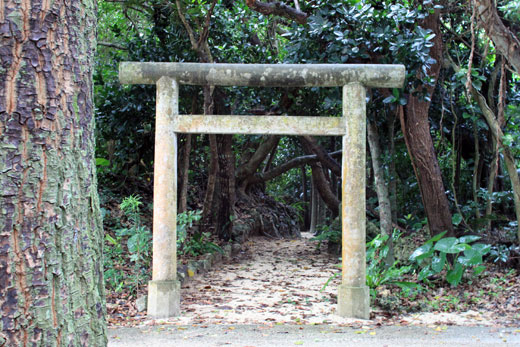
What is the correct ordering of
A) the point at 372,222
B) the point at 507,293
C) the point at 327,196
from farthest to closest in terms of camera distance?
the point at 327,196, the point at 372,222, the point at 507,293

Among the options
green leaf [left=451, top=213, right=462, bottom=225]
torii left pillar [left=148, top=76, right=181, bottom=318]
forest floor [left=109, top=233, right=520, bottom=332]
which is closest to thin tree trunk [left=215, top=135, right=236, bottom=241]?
forest floor [left=109, top=233, right=520, bottom=332]

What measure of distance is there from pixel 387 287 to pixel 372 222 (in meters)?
3.58

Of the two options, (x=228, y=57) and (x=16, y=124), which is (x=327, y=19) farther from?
(x=16, y=124)

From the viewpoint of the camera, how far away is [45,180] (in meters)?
1.68

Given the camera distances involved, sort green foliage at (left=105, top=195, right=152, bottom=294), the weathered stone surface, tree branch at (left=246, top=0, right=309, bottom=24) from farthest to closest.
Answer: tree branch at (left=246, top=0, right=309, bottom=24) → green foliage at (left=105, top=195, right=152, bottom=294) → the weathered stone surface

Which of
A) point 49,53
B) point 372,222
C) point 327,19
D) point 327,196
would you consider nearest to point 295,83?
point 327,19

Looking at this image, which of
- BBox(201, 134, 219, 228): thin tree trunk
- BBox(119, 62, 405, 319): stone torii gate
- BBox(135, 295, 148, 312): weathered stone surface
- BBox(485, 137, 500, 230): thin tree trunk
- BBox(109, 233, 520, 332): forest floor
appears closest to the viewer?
BBox(109, 233, 520, 332): forest floor

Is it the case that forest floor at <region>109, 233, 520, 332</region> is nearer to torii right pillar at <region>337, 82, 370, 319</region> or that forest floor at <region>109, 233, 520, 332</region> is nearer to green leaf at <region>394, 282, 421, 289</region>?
green leaf at <region>394, 282, 421, 289</region>

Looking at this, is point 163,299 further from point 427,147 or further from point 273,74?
point 427,147

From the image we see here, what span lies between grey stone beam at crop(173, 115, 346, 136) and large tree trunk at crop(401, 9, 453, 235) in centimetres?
183

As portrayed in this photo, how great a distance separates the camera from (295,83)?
5492 millimetres

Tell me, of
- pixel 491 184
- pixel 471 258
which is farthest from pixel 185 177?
pixel 491 184

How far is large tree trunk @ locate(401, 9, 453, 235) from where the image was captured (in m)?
6.88

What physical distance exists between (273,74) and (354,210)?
5.60ft
